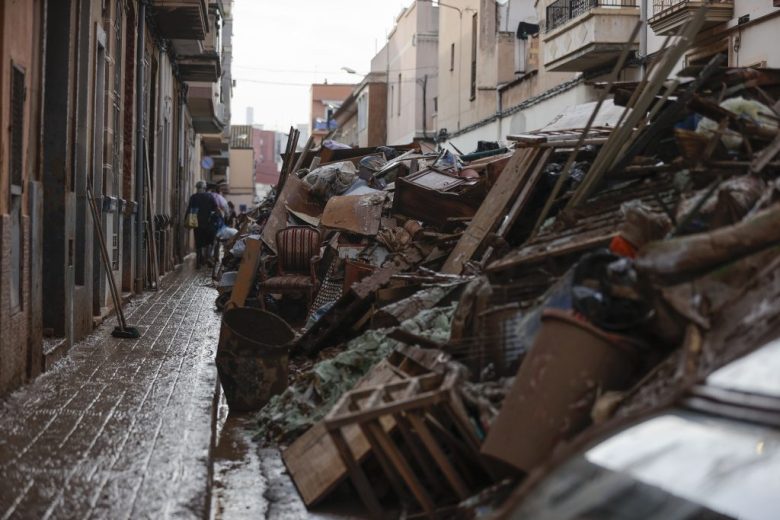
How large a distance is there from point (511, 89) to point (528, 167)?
25.2m

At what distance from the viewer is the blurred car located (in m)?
2.81

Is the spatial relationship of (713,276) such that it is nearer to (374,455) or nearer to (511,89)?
(374,455)

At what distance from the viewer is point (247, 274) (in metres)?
12.3

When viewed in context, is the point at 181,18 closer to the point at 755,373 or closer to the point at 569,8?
the point at 569,8

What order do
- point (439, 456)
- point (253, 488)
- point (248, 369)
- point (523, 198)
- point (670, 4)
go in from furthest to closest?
point (670, 4), point (523, 198), point (248, 369), point (253, 488), point (439, 456)

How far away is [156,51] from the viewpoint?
64.4ft

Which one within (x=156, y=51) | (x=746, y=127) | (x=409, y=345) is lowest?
(x=409, y=345)

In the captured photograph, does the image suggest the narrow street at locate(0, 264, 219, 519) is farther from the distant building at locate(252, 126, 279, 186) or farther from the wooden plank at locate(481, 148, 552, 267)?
the distant building at locate(252, 126, 279, 186)

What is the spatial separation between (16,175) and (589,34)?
20.4 metres


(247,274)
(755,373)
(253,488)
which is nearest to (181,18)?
(247,274)

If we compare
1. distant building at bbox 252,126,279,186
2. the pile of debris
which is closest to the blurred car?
the pile of debris

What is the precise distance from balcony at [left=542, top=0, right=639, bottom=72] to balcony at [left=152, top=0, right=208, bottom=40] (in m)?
9.96

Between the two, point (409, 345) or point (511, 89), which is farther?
point (511, 89)

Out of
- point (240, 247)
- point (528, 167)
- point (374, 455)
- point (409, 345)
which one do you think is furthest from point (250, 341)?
point (240, 247)
